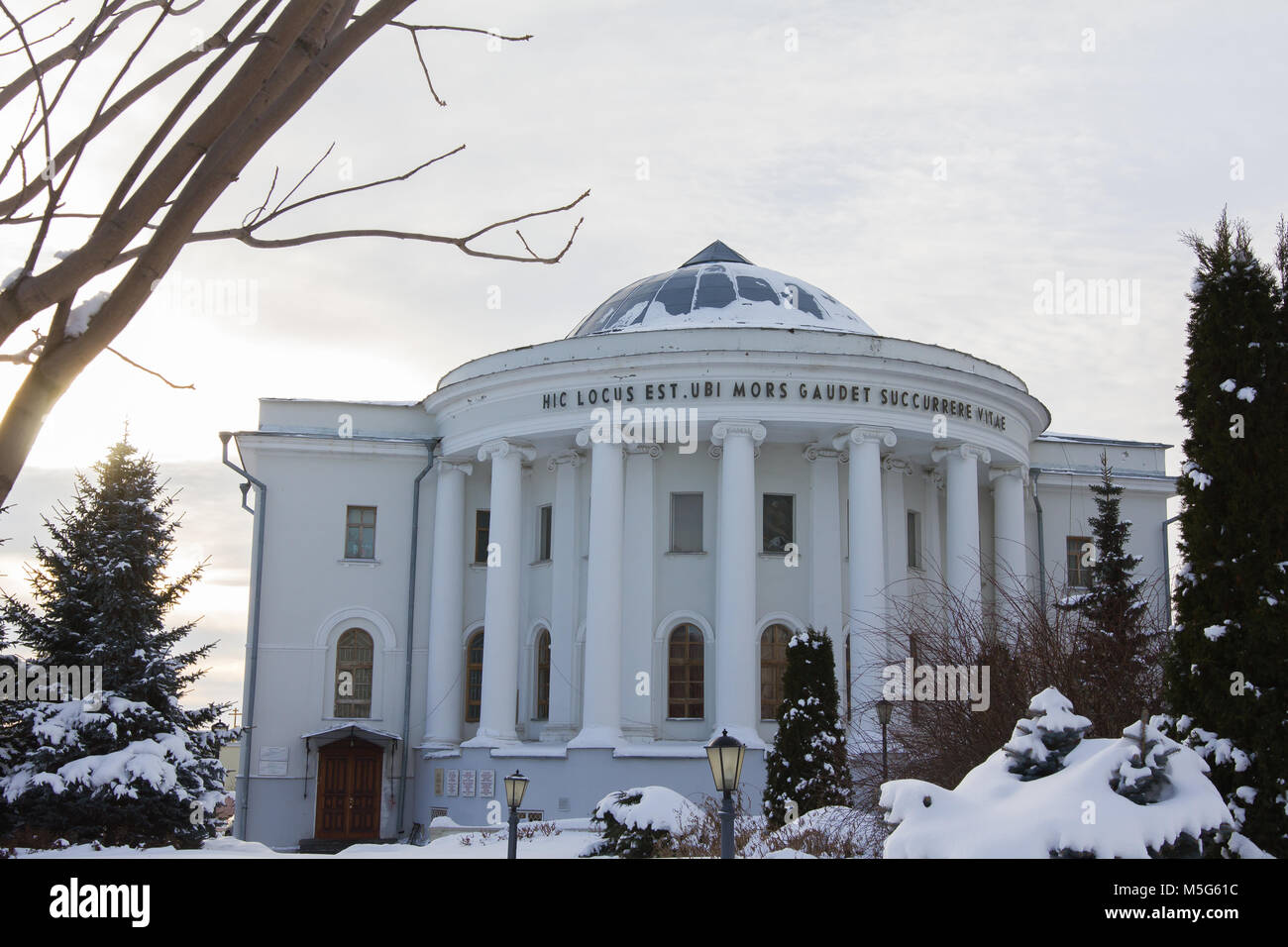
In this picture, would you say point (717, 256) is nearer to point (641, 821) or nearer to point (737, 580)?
point (737, 580)

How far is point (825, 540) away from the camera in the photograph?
28.2 meters

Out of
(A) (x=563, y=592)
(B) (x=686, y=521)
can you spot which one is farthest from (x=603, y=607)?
(B) (x=686, y=521)

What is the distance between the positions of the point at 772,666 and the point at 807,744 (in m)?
7.35

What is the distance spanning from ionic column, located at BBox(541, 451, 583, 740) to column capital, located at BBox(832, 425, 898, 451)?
19.1 ft

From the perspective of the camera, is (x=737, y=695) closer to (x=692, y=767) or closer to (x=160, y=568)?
(x=692, y=767)

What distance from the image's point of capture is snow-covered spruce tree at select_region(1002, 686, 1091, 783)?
9219mm

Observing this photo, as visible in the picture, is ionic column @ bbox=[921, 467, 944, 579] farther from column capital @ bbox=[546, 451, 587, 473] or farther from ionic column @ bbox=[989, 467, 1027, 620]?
column capital @ bbox=[546, 451, 587, 473]

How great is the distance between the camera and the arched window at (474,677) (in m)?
30.4

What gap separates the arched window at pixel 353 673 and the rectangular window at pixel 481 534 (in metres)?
3.16

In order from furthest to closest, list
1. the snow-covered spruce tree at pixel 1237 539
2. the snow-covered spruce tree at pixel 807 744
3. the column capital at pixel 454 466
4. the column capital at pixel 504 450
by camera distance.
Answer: the column capital at pixel 454 466
the column capital at pixel 504 450
the snow-covered spruce tree at pixel 807 744
the snow-covered spruce tree at pixel 1237 539
